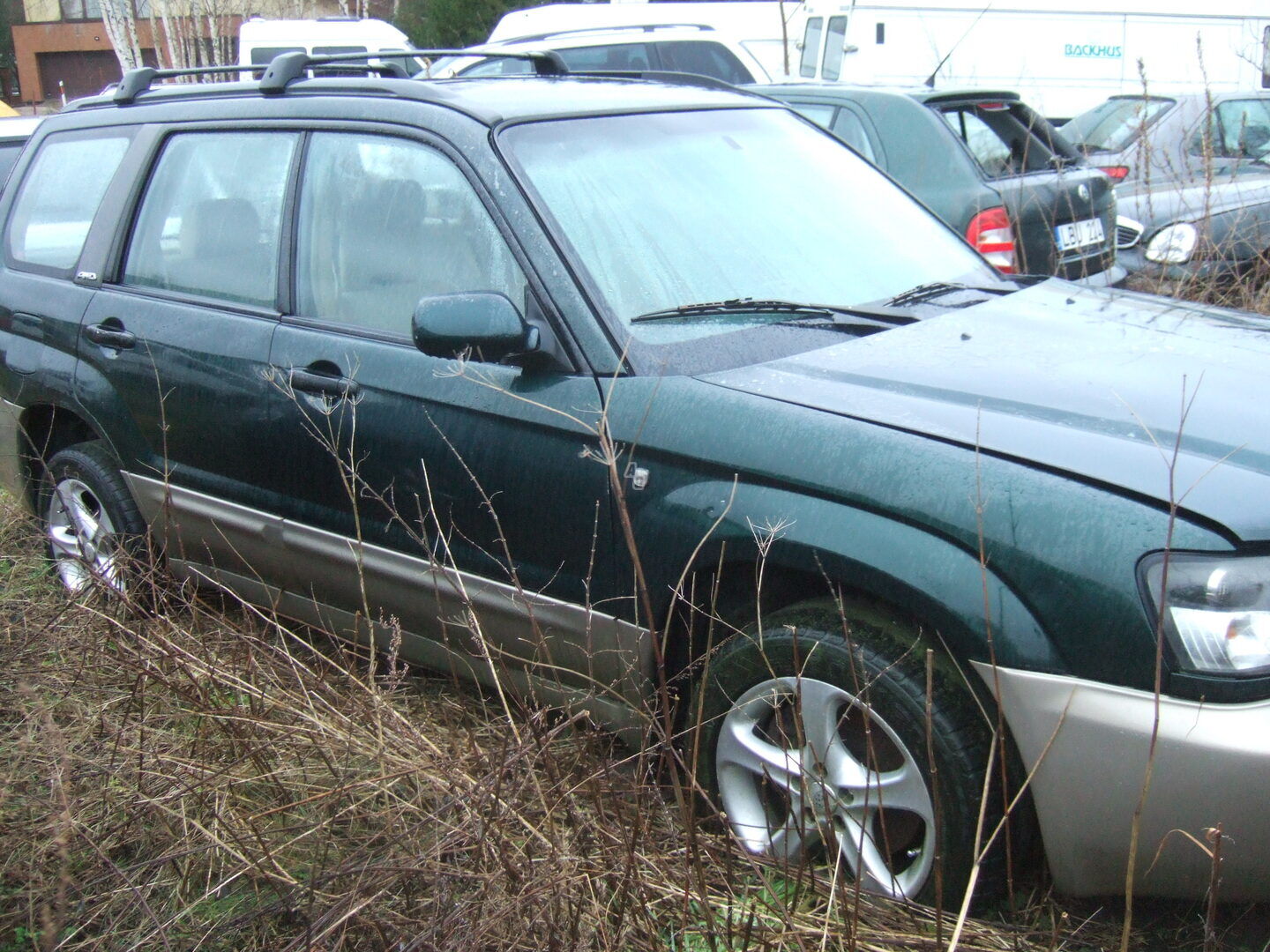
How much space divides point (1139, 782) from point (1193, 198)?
614 cm

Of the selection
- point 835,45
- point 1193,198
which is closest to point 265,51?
point 835,45

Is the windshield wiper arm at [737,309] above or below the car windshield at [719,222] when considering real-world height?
below

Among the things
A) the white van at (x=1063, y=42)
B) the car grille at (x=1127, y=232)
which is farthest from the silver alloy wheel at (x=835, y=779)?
the white van at (x=1063, y=42)

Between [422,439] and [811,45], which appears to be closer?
[422,439]

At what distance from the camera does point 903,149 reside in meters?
6.38

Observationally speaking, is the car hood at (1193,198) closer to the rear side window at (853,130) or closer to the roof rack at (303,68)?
the rear side window at (853,130)

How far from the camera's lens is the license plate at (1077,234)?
6180mm

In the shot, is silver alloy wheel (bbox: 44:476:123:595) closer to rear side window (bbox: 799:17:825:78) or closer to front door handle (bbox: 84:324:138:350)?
front door handle (bbox: 84:324:138:350)

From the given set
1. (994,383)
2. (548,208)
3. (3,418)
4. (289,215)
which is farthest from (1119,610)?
(3,418)

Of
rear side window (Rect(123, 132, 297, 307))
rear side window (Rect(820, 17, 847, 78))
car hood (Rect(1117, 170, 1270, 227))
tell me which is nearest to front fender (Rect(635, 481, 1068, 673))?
rear side window (Rect(123, 132, 297, 307))

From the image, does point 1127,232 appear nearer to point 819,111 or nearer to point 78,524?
point 819,111

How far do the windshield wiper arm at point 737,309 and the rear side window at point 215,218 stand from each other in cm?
119

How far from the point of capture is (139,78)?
4211mm

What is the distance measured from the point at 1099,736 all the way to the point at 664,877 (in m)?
0.79
